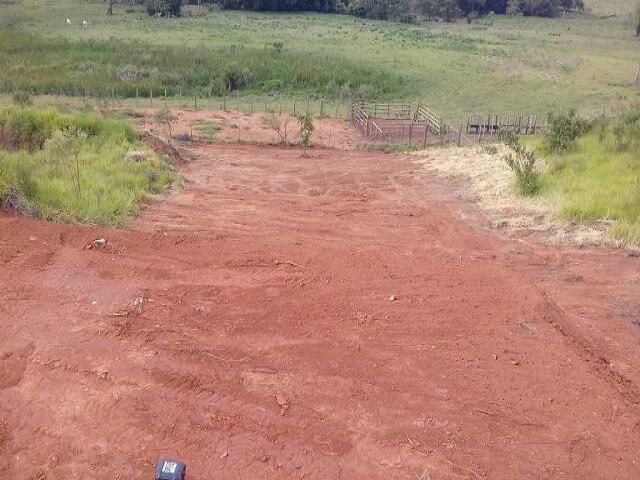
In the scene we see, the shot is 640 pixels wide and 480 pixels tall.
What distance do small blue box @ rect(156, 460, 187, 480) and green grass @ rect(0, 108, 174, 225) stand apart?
6.56 meters

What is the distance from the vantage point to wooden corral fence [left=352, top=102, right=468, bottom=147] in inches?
949

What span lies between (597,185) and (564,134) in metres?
3.58

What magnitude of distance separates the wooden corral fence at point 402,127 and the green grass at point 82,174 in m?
11.1

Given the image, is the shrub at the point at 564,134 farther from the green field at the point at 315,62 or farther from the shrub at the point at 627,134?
the green field at the point at 315,62

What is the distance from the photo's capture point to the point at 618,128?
14.1 metres

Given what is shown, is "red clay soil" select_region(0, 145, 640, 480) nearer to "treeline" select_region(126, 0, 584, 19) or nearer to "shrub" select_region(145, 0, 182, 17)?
"shrub" select_region(145, 0, 182, 17)

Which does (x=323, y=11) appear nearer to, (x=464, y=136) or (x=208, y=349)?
(x=464, y=136)

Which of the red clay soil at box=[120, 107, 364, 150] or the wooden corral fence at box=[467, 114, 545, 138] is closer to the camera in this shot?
the red clay soil at box=[120, 107, 364, 150]

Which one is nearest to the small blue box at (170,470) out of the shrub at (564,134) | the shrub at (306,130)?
the shrub at (564,134)

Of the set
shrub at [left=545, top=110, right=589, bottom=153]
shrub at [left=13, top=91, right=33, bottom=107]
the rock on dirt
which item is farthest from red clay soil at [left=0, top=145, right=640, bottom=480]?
shrub at [left=13, top=91, right=33, bottom=107]

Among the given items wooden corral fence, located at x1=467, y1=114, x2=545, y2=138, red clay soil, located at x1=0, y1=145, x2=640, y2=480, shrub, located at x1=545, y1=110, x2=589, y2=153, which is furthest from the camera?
wooden corral fence, located at x1=467, y1=114, x2=545, y2=138

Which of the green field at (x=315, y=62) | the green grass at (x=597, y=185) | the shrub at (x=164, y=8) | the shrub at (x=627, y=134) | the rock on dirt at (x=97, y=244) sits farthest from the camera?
the shrub at (x=164, y=8)

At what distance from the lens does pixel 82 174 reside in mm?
12812

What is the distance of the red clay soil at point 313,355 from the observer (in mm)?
5375
